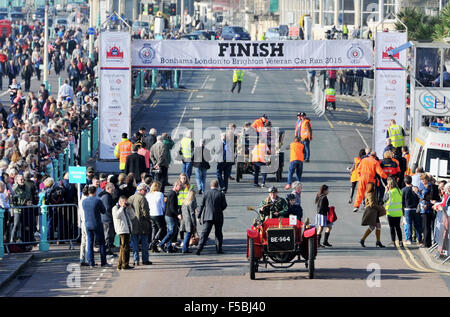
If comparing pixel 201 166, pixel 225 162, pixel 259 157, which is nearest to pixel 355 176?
pixel 259 157

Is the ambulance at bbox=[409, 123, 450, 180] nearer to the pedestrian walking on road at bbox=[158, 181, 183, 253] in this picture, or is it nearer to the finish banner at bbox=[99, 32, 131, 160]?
the pedestrian walking on road at bbox=[158, 181, 183, 253]

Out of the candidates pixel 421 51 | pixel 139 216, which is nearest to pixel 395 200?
pixel 139 216

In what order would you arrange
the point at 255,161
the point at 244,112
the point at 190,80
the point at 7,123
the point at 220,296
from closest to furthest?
the point at 220,296 < the point at 255,161 < the point at 7,123 < the point at 244,112 < the point at 190,80

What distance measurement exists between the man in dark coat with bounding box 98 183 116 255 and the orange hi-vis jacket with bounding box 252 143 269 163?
866 centimetres

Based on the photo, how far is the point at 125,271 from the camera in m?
21.2

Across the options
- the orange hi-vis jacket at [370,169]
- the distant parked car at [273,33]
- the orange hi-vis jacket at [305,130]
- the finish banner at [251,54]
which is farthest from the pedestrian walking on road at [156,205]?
the distant parked car at [273,33]

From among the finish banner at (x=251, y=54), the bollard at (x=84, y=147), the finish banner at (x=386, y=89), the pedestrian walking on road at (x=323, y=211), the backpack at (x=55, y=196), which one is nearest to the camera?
the pedestrian walking on road at (x=323, y=211)

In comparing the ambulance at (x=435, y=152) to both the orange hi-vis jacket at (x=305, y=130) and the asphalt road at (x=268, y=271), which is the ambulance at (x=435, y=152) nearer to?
the asphalt road at (x=268, y=271)

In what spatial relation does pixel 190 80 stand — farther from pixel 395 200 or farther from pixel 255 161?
pixel 395 200

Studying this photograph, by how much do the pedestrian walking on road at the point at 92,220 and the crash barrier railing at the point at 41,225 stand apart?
180cm

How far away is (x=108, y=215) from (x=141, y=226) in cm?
130

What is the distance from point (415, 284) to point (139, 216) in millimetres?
5529

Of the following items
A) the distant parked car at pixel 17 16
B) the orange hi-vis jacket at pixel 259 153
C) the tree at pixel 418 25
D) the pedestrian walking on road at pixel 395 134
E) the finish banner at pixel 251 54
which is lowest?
the orange hi-vis jacket at pixel 259 153

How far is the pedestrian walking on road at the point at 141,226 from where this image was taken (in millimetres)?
21391
